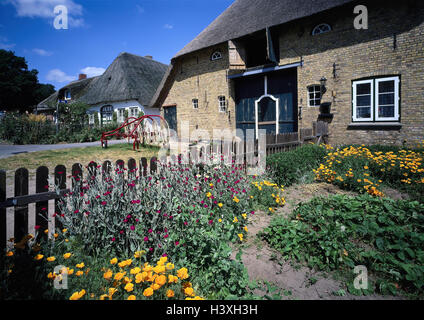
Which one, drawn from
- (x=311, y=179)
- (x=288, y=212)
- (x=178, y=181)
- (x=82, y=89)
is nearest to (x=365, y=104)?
(x=311, y=179)

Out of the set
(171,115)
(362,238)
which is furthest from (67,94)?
(362,238)

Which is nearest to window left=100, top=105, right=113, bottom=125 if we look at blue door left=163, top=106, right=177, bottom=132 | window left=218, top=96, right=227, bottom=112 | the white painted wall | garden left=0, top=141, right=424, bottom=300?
the white painted wall

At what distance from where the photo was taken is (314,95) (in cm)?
1073

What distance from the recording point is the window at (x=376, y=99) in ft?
29.3

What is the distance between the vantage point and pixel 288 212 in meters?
3.97

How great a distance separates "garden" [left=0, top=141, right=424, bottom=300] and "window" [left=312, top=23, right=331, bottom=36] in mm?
9025

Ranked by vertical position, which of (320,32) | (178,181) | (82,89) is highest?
(82,89)

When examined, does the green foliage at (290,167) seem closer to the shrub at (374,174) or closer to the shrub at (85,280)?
the shrub at (374,174)

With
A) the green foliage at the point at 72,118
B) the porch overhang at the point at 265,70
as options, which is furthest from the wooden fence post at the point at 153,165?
the green foliage at the point at 72,118

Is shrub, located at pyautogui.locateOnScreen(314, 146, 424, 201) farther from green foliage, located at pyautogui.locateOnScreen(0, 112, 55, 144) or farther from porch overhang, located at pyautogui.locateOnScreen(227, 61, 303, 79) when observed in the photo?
green foliage, located at pyautogui.locateOnScreen(0, 112, 55, 144)

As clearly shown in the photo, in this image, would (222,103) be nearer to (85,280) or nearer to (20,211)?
(20,211)

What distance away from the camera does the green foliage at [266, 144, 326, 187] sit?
5.32 metres
